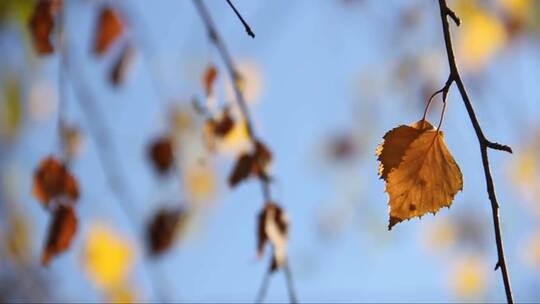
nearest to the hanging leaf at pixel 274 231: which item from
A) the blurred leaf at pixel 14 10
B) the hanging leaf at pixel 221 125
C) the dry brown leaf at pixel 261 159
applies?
the dry brown leaf at pixel 261 159

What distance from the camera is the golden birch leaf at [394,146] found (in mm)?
835

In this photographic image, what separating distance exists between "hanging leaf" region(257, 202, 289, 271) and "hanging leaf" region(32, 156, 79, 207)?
0.94ft

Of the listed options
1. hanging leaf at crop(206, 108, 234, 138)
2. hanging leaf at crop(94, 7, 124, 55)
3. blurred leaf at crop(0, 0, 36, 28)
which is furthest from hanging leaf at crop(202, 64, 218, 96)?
blurred leaf at crop(0, 0, 36, 28)

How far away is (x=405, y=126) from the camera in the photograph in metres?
0.85

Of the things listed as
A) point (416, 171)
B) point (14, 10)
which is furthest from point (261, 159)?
point (14, 10)

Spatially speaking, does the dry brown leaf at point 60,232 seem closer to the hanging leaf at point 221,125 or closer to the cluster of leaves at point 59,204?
the cluster of leaves at point 59,204

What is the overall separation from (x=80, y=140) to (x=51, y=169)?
0.30 m

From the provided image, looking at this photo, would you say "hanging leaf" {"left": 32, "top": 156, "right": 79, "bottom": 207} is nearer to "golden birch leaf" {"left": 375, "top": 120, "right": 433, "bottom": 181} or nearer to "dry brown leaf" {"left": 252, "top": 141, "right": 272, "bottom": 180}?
"dry brown leaf" {"left": 252, "top": 141, "right": 272, "bottom": 180}

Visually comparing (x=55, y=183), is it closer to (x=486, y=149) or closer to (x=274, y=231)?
(x=274, y=231)

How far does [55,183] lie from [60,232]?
2.9 inches

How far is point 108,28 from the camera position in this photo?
5.66 feet

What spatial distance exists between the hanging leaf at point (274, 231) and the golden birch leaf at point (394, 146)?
0.40m

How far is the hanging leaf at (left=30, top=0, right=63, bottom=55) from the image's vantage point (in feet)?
4.11

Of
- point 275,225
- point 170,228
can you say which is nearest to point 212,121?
point 275,225
